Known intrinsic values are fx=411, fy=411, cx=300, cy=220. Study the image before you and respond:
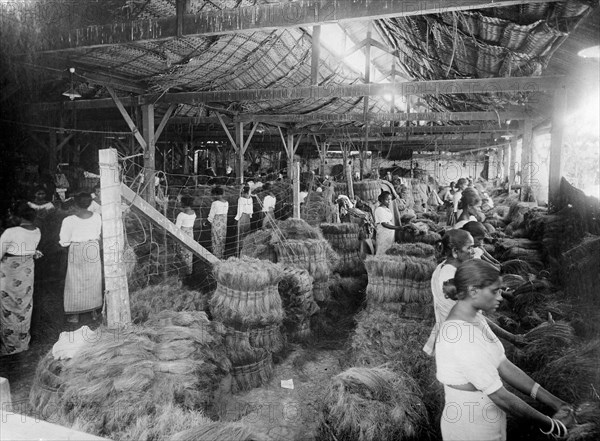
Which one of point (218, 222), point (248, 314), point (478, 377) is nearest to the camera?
point (478, 377)

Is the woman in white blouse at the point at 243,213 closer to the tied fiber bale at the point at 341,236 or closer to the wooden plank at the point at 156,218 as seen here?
the tied fiber bale at the point at 341,236

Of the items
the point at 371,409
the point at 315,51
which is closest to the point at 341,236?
the point at 315,51

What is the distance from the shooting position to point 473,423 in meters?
2.55

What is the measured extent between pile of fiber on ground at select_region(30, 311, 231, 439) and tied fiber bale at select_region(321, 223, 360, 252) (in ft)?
17.6

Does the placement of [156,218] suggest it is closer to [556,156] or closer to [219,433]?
[219,433]

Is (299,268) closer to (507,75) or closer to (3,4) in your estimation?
(507,75)

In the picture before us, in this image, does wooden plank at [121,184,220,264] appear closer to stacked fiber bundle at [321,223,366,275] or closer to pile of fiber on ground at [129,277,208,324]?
pile of fiber on ground at [129,277,208,324]

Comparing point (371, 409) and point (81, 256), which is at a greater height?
point (81, 256)

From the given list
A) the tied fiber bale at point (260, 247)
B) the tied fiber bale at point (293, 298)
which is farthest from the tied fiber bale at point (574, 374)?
the tied fiber bale at point (260, 247)

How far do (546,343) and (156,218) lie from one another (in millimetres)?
4320

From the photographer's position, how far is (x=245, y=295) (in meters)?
5.34

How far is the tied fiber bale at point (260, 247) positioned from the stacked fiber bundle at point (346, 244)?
5.76ft

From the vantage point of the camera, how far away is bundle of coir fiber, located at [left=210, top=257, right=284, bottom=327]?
17.4ft

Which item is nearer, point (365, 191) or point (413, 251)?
point (413, 251)
